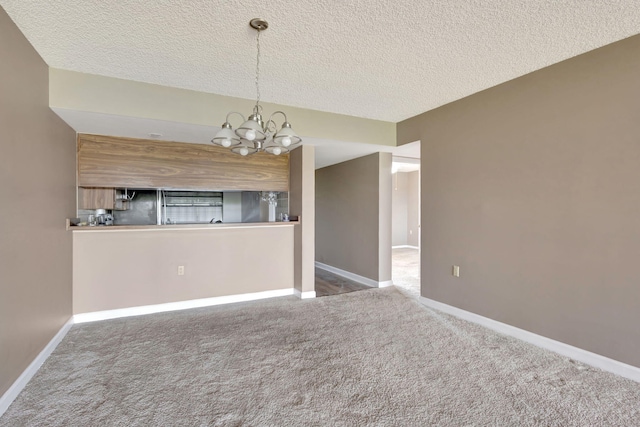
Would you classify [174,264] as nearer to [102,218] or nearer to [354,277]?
[102,218]

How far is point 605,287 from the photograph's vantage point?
7.97 ft

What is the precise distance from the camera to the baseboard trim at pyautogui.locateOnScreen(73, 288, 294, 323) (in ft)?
11.6

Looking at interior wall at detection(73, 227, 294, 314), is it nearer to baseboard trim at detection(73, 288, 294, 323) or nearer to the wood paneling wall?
baseboard trim at detection(73, 288, 294, 323)

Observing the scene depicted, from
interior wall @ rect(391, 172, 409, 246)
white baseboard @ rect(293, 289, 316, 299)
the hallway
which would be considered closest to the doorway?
interior wall @ rect(391, 172, 409, 246)

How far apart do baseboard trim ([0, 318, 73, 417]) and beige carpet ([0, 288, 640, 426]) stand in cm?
5

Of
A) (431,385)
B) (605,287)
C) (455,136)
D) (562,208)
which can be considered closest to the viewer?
(431,385)

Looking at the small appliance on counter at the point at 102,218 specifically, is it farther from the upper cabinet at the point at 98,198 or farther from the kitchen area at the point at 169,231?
the upper cabinet at the point at 98,198

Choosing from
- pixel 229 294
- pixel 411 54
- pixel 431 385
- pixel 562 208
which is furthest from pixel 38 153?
pixel 562 208

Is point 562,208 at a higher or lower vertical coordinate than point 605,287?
higher

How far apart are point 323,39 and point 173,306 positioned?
11.4 ft

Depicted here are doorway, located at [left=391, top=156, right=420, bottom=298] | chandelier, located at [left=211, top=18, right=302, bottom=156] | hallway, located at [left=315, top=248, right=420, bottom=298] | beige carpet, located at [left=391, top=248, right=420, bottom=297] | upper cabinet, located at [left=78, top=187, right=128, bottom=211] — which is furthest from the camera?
doorway, located at [left=391, top=156, right=420, bottom=298]

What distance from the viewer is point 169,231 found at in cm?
393

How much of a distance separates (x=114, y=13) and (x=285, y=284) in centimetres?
360

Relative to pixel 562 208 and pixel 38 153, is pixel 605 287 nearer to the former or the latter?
pixel 562 208
